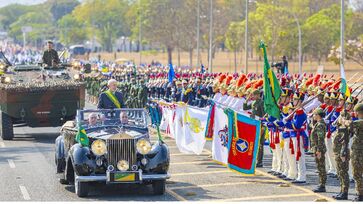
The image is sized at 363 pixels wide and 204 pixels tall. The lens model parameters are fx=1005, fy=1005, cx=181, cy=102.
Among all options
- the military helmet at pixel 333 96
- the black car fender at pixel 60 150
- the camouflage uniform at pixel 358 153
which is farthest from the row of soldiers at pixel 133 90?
the camouflage uniform at pixel 358 153

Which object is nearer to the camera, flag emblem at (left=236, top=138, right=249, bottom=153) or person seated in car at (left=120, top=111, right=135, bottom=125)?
person seated in car at (left=120, top=111, right=135, bottom=125)

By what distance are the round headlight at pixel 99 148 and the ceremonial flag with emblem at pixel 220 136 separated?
4.50 metres

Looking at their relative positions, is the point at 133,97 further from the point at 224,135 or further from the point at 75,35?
the point at 75,35

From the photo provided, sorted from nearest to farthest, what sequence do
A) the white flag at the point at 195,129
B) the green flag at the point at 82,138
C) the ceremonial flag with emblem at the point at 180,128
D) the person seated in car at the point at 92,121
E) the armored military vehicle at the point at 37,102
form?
the green flag at the point at 82,138 < the person seated in car at the point at 92,121 < the white flag at the point at 195,129 < the ceremonial flag with emblem at the point at 180,128 < the armored military vehicle at the point at 37,102

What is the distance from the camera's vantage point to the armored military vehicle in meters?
28.9

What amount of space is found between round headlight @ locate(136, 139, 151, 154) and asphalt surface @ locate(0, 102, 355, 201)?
2.56ft

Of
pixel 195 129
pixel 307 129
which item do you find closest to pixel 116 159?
pixel 307 129

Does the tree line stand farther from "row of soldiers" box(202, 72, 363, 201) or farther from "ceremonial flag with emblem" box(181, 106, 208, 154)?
"row of soldiers" box(202, 72, 363, 201)

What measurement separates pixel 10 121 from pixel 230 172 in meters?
10.2

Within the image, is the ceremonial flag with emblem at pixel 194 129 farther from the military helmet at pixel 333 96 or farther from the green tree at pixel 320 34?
the green tree at pixel 320 34

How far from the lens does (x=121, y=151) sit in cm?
1708

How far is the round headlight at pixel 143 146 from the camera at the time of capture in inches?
677

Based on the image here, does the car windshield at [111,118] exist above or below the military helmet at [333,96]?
below

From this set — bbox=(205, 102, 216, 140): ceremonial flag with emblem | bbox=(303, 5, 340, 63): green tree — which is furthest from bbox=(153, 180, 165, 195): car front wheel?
bbox=(303, 5, 340, 63): green tree
